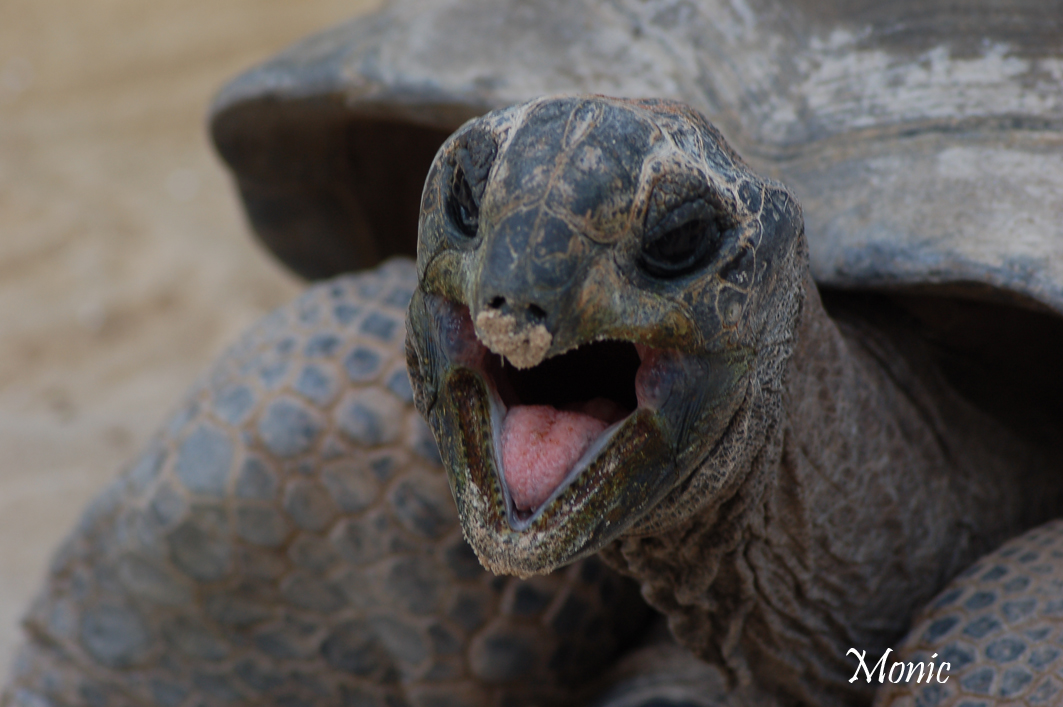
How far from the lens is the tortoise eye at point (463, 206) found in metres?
0.98

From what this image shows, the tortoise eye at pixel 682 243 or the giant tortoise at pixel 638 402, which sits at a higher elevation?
the tortoise eye at pixel 682 243

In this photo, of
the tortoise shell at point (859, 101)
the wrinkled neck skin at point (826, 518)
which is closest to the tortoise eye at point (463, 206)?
the wrinkled neck skin at point (826, 518)

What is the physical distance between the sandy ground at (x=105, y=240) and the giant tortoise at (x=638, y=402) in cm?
90

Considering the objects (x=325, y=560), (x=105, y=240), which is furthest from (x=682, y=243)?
(x=105, y=240)

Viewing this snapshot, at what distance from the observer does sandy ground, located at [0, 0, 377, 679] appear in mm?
3014

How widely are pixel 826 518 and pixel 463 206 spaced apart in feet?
2.26

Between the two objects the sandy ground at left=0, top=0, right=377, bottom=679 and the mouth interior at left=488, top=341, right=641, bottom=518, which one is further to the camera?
the sandy ground at left=0, top=0, right=377, bottom=679

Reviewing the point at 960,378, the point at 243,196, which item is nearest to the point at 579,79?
the point at 960,378

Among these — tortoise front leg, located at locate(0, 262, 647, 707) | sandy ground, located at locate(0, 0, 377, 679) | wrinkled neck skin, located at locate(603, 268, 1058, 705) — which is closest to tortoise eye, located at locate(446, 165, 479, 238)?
wrinkled neck skin, located at locate(603, 268, 1058, 705)

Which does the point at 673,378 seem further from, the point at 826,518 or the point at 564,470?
the point at 826,518

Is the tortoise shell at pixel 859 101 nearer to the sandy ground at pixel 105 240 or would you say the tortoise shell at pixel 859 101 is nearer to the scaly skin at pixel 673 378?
the scaly skin at pixel 673 378

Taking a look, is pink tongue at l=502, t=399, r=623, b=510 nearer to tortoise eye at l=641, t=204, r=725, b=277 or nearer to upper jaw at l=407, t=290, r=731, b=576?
upper jaw at l=407, t=290, r=731, b=576

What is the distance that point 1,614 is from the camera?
2412 mm

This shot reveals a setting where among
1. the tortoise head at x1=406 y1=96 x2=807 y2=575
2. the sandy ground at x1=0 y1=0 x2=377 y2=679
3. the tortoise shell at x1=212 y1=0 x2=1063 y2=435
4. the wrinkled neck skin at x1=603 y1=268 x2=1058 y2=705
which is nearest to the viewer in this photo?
the tortoise head at x1=406 y1=96 x2=807 y2=575
